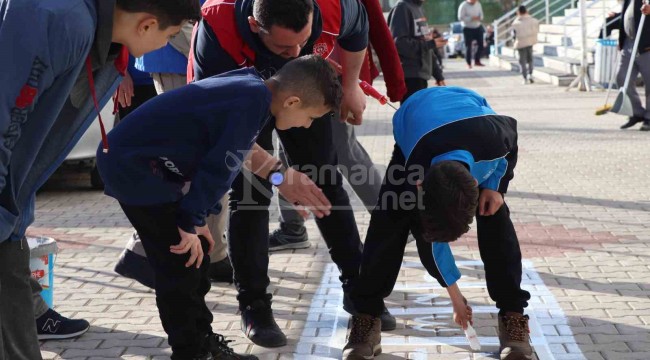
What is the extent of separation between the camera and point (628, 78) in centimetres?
1156

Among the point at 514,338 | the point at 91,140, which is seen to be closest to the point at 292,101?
the point at 514,338

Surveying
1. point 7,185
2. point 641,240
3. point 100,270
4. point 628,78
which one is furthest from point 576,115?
point 7,185

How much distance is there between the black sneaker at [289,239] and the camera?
20.4ft

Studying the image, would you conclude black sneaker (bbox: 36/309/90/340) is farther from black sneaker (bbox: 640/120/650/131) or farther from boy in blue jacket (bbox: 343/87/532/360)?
black sneaker (bbox: 640/120/650/131)

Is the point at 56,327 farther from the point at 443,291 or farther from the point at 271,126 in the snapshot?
the point at 443,291

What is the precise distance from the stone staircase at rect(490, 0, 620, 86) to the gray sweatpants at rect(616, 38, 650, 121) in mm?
6275

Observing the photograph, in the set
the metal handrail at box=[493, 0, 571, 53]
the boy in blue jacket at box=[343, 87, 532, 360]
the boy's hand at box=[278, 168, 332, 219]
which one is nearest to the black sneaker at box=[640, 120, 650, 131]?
the boy in blue jacket at box=[343, 87, 532, 360]

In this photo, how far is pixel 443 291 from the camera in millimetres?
5156

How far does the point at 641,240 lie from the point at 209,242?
329 cm

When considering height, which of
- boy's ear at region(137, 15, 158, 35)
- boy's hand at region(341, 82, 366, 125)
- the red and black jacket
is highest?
boy's ear at region(137, 15, 158, 35)

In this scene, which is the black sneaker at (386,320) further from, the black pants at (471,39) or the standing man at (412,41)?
the black pants at (471,39)

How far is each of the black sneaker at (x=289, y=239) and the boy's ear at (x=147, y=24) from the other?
344 centimetres

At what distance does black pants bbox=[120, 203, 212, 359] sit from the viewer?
363cm

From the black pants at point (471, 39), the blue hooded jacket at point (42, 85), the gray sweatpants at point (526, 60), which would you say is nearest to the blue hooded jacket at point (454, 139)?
the blue hooded jacket at point (42, 85)
